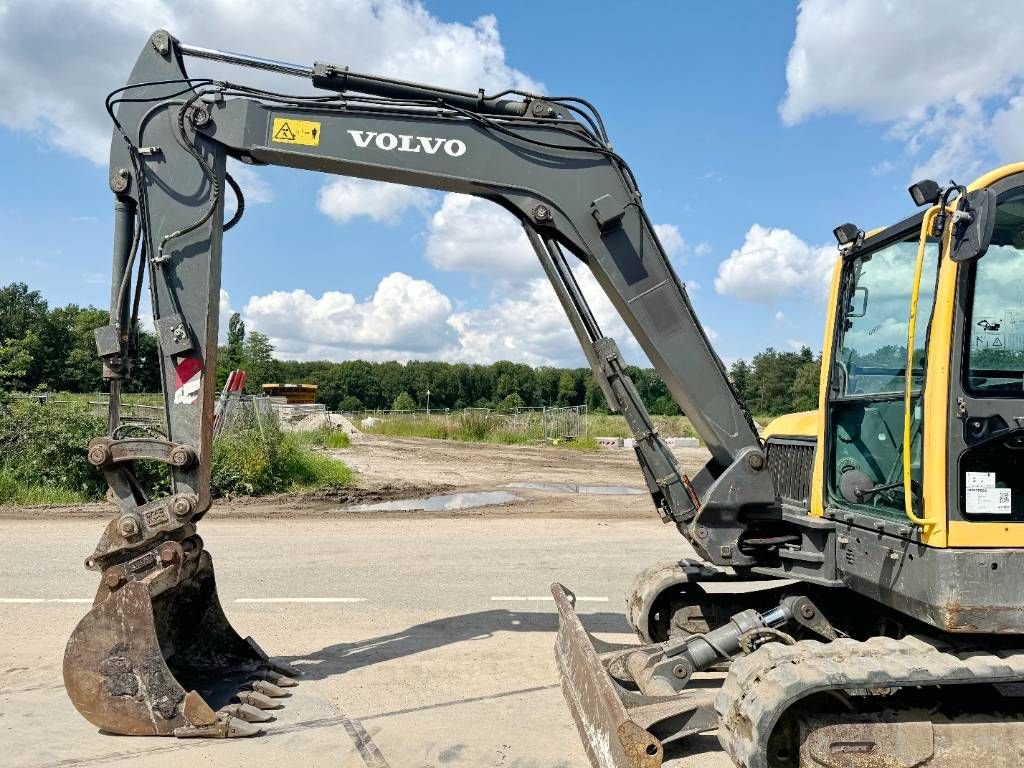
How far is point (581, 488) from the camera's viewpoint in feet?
60.6

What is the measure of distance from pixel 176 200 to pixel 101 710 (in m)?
3.08

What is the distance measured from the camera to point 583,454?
2817 cm

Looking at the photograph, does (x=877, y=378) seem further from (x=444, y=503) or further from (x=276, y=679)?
(x=444, y=503)

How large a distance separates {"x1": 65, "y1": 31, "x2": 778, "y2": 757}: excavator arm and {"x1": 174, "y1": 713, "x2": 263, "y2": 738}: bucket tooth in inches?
18.7

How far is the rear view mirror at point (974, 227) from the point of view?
3.55m

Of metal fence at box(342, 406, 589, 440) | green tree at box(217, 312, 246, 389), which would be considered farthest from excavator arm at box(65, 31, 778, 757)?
green tree at box(217, 312, 246, 389)

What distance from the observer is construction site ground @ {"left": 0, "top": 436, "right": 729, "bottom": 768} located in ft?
14.4

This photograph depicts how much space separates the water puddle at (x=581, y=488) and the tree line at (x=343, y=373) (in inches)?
102

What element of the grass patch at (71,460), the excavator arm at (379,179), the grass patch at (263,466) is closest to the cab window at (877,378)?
the excavator arm at (379,179)

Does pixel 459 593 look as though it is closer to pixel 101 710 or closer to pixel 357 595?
pixel 357 595

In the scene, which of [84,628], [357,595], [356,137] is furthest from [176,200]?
[357,595]

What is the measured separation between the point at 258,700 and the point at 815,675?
325 centimetres

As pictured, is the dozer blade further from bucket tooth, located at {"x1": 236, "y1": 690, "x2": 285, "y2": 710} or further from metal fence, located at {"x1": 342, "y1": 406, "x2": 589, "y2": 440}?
metal fence, located at {"x1": 342, "y1": 406, "x2": 589, "y2": 440}

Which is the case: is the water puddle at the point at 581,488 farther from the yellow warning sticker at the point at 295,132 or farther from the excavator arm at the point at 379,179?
the yellow warning sticker at the point at 295,132
